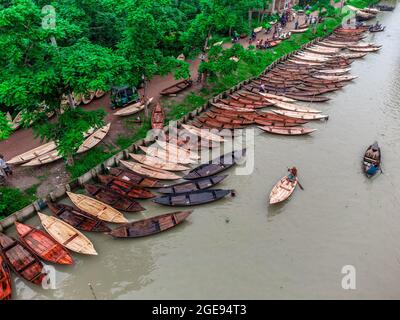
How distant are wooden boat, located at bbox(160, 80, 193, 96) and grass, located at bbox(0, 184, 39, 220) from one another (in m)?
18.1

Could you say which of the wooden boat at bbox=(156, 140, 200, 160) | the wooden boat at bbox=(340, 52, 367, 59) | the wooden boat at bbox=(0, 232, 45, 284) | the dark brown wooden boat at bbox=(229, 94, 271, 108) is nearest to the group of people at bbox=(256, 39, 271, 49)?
the wooden boat at bbox=(340, 52, 367, 59)

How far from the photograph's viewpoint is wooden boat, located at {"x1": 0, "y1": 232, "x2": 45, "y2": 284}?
17.3m

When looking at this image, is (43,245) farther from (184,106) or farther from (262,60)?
(262,60)

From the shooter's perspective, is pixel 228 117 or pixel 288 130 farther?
pixel 228 117

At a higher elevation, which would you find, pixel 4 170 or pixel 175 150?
pixel 4 170

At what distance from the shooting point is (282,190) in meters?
23.4

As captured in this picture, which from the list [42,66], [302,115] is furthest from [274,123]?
[42,66]

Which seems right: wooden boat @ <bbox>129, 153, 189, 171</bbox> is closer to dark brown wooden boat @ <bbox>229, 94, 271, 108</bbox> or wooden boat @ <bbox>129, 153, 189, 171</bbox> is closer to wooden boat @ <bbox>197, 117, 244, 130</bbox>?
wooden boat @ <bbox>197, 117, 244, 130</bbox>

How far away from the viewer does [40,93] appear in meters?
20.1

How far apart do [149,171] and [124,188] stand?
2889 millimetres

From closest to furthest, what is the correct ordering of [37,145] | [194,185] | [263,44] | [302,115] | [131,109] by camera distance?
[194,185] → [37,145] → [131,109] → [302,115] → [263,44]

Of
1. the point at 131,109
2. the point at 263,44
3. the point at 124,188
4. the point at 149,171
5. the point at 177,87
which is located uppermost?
the point at 263,44

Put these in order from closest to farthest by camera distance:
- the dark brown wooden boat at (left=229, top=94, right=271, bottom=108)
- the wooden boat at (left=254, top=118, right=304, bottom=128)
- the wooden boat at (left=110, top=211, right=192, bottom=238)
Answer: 1. the wooden boat at (left=110, top=211, right=192, bottom=238)
2. the wooden boat at (left=254, top=118, right=304, bottom=128)
3. the dark brown wooden boat at (left=229, top=94, right=271, bottom=108)
